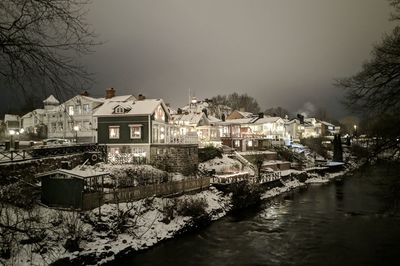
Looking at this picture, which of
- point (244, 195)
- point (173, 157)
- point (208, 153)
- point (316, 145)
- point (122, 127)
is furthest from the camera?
point (316, 145)

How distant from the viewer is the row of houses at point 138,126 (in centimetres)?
4250

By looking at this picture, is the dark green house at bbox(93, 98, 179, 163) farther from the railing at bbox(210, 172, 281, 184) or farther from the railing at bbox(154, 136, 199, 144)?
the railing at bbox(210, 172, 281, 184)

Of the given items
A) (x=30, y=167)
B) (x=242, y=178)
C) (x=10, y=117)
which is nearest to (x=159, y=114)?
(x=242, y=178)

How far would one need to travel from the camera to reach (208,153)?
164 feet

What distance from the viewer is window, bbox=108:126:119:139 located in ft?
142

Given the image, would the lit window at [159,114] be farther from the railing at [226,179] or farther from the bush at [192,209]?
the bush at [192,209]

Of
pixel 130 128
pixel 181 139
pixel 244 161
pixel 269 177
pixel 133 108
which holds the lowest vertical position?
pixel 269 177

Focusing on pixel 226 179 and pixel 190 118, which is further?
pixel 190 118

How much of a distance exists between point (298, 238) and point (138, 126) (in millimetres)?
24768

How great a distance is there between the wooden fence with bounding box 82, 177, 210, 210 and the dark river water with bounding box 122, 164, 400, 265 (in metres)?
5.67

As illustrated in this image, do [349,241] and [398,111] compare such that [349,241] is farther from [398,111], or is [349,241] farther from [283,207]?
[398,111]

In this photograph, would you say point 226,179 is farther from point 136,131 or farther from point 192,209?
point 136,131

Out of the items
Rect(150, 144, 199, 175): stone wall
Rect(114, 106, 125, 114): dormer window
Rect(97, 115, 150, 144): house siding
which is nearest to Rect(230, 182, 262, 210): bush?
Rect(150, 144, 199, 175): stone wall

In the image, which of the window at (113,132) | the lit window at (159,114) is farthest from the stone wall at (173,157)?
the window at (113,132)
